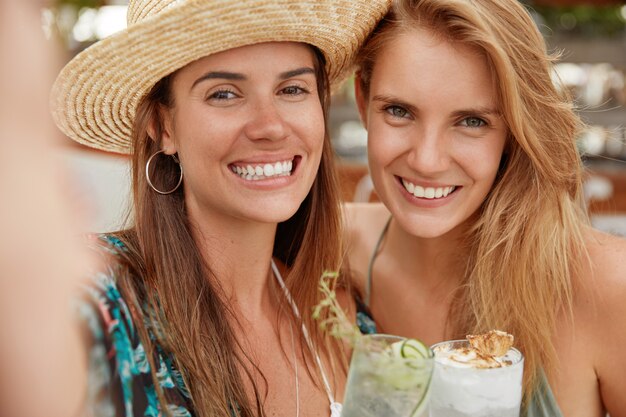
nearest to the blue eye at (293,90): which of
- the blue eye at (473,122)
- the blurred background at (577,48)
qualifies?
the blue eye at (473,122)

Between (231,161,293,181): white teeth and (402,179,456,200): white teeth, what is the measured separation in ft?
1.59

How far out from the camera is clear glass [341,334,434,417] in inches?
47.9

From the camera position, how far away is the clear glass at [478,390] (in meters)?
1.44

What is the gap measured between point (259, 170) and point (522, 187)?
0.82m

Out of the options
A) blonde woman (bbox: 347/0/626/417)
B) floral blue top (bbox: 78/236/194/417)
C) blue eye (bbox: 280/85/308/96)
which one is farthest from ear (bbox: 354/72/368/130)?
floral blue top (bbox: 78/236/194/417)

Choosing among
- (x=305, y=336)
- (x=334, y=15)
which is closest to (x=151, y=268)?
(x=305, y=336)

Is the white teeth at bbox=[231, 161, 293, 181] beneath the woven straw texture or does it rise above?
beneath

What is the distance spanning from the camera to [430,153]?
1.97 meters

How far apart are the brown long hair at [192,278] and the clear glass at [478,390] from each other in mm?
466

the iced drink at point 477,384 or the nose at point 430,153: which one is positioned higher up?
the nose at point 430,153

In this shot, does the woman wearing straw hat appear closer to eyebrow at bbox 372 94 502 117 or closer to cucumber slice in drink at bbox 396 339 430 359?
eyebrow at bbox 372 94 502 117

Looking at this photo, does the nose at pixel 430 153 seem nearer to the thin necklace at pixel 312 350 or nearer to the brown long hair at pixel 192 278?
the brown long hair at pixel 192 278

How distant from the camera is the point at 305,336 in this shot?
199 centimetres

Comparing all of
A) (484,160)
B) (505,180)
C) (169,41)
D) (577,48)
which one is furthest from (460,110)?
(577,48)
